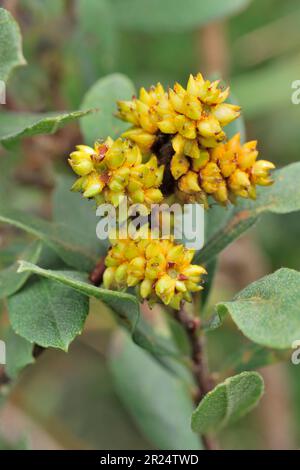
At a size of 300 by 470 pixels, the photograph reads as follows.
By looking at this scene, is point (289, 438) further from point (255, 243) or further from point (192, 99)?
point (192, 99)

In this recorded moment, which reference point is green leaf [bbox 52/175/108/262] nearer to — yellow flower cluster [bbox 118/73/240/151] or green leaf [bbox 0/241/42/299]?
green leaf [bbox 0/241/42/299]

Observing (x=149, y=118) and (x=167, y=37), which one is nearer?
(x=149, y=118)

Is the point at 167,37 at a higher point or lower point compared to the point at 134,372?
higher

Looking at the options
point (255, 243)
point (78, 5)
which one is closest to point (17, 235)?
point (78, 5)

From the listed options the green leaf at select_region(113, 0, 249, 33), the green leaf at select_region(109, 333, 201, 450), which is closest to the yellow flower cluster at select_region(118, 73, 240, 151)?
the green leaf at select_region(109, 333, 201, 450)

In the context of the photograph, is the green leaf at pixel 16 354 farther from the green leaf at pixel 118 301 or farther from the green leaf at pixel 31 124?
the green leaf at pixel 31 124
